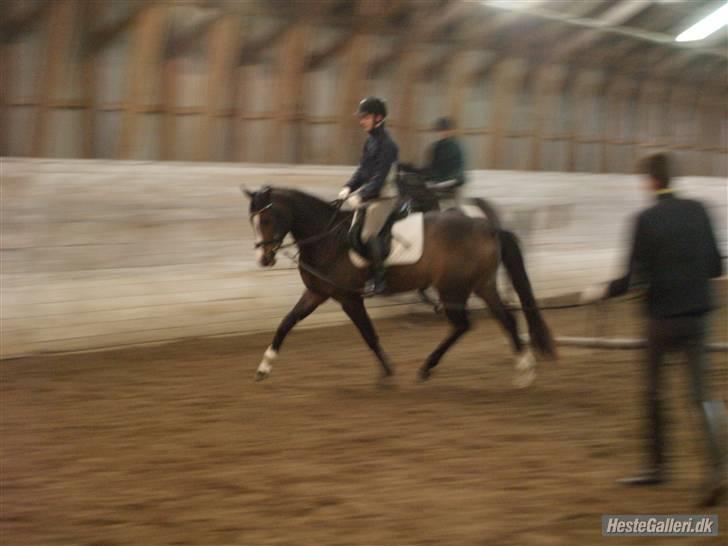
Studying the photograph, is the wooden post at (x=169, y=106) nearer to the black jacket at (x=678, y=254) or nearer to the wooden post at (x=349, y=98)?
the wooden post at (x=349, y=98)

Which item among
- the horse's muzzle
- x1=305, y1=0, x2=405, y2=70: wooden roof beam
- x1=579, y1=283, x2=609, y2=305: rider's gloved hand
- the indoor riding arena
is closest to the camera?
the indoor riding arena

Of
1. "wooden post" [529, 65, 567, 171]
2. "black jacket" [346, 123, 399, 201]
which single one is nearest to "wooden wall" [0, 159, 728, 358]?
"black jacket" [346, 123, 399, 201]

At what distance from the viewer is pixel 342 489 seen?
5.21 meters

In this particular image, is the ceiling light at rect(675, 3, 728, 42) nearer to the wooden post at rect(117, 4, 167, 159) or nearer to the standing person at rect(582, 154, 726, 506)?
the wooden post at rect(117, 4, 167, 159)

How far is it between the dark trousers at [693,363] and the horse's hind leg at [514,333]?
3319 millimetres

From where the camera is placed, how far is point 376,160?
8.22 m

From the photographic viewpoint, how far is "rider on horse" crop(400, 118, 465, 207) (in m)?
9.91

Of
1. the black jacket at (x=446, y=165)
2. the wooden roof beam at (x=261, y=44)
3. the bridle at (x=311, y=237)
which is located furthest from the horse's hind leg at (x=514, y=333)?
the wooden roof beam at (x=261, y=44)

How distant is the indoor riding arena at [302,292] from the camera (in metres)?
4.98

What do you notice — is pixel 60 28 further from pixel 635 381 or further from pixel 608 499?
pixel 608 499

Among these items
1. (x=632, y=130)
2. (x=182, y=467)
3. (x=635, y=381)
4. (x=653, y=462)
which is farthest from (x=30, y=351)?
(x=632, y=130)

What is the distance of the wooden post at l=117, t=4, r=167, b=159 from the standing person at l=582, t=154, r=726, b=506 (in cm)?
761

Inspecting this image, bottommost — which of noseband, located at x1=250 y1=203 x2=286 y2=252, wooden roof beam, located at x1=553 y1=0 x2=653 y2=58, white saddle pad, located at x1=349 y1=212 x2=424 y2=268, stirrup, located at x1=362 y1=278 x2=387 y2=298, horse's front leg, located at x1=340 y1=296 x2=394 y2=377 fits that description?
horse's front leg, located at x1=340 y1=296 x2=394 y2=377

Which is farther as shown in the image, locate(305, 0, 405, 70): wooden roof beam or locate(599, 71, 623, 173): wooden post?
locate(599, 71, 623, 173): wooden post
